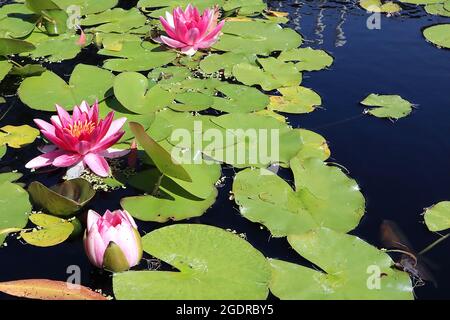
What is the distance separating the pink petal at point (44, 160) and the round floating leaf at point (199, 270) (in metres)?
0.75

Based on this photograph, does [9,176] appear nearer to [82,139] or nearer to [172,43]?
[82,139]

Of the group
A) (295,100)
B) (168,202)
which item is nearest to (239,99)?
(295,100)

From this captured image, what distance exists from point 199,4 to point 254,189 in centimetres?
246

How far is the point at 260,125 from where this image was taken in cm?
278

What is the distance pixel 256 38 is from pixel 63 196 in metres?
2.17

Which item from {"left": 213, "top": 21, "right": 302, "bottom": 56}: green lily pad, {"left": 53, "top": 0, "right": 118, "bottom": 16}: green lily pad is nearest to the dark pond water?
{"left": 213, "top": 21, "right": 302, "bottom": 56}: green lily pad

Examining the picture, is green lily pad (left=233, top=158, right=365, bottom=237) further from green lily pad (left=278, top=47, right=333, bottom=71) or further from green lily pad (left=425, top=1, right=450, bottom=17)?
green lily pad (left=425, top=1, right=450, bottom=17)

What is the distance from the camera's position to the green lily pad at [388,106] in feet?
9.92

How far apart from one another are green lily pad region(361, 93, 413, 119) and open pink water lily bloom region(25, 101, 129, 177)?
1511mm

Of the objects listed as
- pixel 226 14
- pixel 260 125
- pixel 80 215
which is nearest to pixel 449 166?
pixel 260 125

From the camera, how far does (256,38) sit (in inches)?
152

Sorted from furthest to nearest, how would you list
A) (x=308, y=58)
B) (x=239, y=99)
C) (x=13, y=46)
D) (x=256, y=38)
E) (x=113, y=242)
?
1. (x=256, y=38)
2. (x=308, y=58)
3. (x=13, y=46)
4. (x=239, y=99)
5. (x=113, y=242)

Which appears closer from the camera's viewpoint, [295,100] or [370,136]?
[370,136]
